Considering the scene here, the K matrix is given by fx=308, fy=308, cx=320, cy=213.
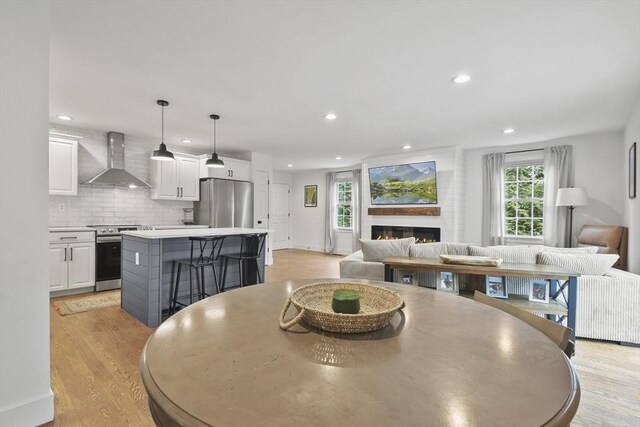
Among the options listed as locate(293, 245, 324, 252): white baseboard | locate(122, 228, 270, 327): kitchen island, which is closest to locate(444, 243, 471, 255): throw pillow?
locate(122, 228, 270, 327): kitchen island

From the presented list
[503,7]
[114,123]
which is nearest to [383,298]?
[503,7]

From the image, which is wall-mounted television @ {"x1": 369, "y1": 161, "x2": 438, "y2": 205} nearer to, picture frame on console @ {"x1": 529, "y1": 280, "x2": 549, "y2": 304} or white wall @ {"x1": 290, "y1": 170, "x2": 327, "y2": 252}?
white wall @ {"x1": 290, "y1": 170, "x2": 327, "y2": 252}

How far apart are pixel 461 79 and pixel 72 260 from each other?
5278 millimetres

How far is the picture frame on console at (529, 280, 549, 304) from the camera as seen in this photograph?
266 centimetres

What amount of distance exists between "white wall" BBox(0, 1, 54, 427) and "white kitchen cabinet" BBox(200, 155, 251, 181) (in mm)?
4002

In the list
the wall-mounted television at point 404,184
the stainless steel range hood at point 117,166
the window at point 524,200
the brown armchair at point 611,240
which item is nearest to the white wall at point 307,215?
the wall-mounted television at point 404,184

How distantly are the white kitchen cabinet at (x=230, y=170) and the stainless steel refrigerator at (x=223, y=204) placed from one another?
0.16 meters

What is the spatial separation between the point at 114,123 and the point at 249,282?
3.04 meters

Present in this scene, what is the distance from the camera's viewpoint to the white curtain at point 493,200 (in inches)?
231

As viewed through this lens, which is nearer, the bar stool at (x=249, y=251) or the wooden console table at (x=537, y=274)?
the wooden console table at (x=537, y=274)

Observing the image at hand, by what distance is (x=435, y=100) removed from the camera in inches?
139

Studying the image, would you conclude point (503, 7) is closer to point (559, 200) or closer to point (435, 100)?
point (435, 100)

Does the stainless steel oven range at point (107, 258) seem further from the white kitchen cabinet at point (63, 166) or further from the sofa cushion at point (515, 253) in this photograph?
the sofa cushion at point (515, 253)

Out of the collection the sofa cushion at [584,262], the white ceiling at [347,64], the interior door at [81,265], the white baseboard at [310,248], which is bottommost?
the white baseboard at [310,248]
